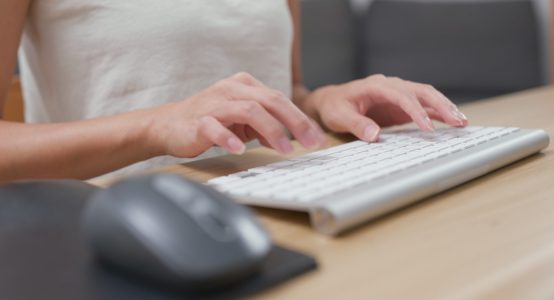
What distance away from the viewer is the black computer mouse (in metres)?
0.29

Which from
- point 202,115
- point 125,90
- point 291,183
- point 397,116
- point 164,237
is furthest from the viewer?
point 125,90

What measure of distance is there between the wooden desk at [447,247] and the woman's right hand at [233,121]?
0.10 meters

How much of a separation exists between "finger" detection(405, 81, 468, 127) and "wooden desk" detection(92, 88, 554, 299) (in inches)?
A: 5.4

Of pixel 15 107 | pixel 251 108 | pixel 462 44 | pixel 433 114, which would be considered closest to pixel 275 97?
pixel 251 108

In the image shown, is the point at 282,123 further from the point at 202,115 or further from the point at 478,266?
the point at 478,266

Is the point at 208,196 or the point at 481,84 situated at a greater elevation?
the point at 208,196

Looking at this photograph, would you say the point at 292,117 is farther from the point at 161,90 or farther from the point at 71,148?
the point at 161,90

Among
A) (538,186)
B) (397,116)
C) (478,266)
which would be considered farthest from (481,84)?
(478,266)

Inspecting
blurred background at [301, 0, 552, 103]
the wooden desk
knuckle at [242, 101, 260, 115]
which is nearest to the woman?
knuckle at [242, 101, 260, 115]

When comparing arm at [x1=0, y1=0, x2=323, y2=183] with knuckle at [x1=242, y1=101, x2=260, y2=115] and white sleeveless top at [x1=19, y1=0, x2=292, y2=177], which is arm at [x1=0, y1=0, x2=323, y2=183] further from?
white sleeveless top at [x1=19, y1=0, x2=292, y2=177]

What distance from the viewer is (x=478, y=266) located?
333 millimetres

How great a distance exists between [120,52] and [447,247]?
2.04 ft

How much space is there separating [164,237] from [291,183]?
0.16 m

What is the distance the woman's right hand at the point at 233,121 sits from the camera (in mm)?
528
